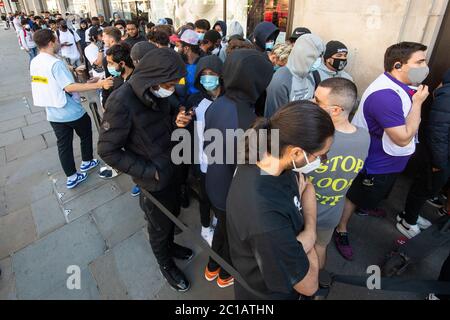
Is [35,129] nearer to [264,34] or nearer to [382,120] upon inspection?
[264,34]

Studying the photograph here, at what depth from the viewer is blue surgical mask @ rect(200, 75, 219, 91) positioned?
→ 2.38m

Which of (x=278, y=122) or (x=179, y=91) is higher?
(x=278, y=122)

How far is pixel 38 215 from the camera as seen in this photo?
128 inches

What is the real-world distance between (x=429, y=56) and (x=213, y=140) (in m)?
3.21

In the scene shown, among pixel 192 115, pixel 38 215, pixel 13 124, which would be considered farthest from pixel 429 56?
pixel 13 124

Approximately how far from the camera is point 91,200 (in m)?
3.48

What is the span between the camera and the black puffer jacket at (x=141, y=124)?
1.82 metres

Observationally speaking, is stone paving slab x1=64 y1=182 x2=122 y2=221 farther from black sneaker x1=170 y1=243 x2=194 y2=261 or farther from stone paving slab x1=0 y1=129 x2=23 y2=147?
stone paving slab x1=0 y1=129 x2=23 y2=147

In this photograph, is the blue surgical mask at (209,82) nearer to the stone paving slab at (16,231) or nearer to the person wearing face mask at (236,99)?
the person wearing face mask at (236,99)

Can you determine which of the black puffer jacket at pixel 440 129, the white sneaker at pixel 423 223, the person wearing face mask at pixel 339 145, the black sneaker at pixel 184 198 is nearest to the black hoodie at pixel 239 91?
the person wearing face mask at pixel 339 145

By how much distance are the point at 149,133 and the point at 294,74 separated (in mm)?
1627

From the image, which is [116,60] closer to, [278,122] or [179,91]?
[179,91]

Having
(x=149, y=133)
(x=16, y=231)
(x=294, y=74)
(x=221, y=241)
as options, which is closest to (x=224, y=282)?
(x=221, y=241)
